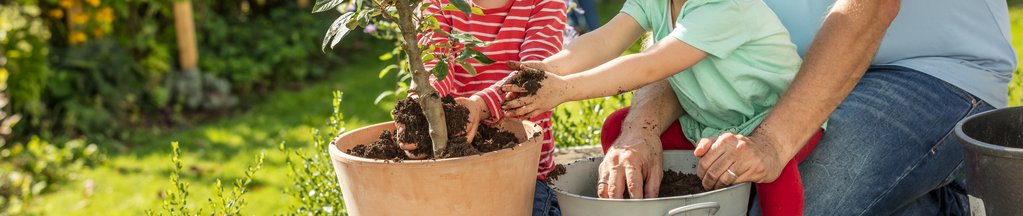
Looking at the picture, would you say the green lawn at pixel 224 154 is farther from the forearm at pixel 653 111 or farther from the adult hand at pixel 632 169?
the adult hand at pixel 632 169

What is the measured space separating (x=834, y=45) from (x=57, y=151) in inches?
152

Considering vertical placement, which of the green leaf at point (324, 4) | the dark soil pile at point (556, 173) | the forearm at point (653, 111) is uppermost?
the green leaf at point (324, 4)

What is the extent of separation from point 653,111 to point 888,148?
45 cm

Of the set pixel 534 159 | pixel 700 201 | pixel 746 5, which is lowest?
pixel 700 201

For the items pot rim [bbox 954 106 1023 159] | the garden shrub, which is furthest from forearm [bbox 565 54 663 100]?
the garden shrub

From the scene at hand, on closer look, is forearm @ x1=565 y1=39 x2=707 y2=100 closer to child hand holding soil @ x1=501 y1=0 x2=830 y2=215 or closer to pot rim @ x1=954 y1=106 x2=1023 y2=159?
child hand holding soil @ x1=501 y1=0 x2=830 y2=215

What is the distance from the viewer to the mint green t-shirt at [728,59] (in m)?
1.92

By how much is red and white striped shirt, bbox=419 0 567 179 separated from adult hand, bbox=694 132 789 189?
48 cm

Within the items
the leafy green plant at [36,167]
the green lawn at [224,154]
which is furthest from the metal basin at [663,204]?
the leafy green plant at [36,167]

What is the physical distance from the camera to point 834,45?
2035 mm

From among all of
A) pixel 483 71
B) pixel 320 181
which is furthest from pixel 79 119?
pixel 483 71

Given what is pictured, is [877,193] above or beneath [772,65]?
beneath

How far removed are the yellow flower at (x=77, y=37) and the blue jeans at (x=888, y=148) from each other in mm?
4263

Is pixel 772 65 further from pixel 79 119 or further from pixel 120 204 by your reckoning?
pixel 79 119
